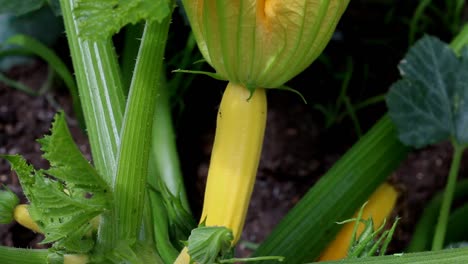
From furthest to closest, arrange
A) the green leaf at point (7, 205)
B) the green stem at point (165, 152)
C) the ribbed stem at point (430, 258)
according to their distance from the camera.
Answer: the green stem at point (165, 152)
the green leaf at point (7, 205)
the ribbed stem at point (430, 258)

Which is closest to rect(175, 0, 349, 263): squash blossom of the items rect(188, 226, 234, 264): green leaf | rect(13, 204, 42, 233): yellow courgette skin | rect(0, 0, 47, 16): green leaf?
rect(188, 226, 234, 264): green leaf

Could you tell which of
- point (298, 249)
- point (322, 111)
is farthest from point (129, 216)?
point (322, 111)

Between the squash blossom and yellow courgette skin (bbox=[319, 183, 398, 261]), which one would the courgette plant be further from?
yellow courgette skin (bbox=[319, 183, 398, 261])

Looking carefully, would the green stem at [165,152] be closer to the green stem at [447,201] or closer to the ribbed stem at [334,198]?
the ribbed stem at [334,198]

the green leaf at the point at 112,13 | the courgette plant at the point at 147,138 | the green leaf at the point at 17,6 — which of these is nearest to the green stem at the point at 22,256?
the courgette plant at the point at 147,138

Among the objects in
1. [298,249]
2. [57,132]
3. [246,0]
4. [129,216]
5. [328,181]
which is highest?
[246,0]

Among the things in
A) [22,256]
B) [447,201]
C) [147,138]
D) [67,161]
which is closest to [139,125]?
[147,138]

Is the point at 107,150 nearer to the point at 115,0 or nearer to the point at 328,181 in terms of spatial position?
the point at 115,0

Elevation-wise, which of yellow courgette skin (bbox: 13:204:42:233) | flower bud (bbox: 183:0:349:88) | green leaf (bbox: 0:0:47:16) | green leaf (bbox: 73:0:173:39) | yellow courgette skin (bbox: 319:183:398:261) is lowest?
yellow courgette skin (bbox: 319:183:398:261)
